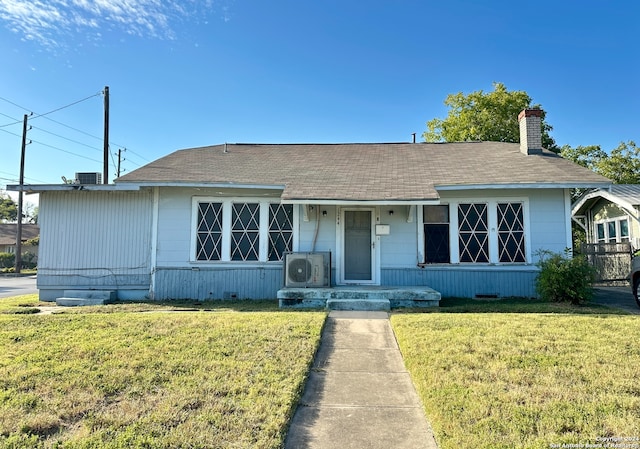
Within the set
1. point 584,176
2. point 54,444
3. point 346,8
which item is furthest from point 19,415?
point 346,8

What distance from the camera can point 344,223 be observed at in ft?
31.5

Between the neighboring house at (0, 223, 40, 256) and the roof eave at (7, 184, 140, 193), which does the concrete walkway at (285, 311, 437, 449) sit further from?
the neighboring house at (0, 223, 40, 256)

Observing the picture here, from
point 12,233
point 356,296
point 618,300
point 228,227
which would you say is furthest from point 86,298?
point 12,233

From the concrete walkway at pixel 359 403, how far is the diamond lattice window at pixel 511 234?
5411mm

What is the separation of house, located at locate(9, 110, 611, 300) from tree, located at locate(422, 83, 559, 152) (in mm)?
14944

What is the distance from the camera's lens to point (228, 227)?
9.67 meters

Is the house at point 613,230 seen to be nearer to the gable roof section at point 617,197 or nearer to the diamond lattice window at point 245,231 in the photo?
the gable roof section at point 617,197

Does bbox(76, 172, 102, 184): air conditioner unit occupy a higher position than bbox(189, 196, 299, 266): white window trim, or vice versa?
bbox(76, 172, 102, 184): air conditioner unit

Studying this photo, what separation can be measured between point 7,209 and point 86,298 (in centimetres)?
6308

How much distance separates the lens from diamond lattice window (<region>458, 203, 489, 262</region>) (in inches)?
370

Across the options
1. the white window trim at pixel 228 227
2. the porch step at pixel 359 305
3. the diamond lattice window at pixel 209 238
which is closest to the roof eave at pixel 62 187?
the white window trim at pixel 228 227

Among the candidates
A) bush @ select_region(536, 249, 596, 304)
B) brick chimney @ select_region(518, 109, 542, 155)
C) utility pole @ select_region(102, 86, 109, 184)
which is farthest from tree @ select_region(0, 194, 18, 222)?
bush @ select_region(536, 249, 596, 304)

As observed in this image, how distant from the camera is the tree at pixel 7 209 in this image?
188ft

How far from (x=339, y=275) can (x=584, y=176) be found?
20.0 feet
